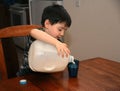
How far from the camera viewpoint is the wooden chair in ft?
4.23

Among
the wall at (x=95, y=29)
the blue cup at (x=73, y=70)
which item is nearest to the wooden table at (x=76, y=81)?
the blue cup at (x=73, y=70)

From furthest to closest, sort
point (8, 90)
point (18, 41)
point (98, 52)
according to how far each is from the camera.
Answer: point (18, 41) → point (98, 52) → point (8, 90)

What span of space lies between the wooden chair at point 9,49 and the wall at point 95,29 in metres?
0.98

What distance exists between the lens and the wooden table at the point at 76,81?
100 centimetres

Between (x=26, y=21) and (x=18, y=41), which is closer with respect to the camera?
(x=26, y=21)

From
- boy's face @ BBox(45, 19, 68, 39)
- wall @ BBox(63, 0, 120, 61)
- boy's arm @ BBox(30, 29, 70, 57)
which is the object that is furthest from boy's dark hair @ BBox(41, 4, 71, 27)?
wall @ BBox(63, 0, 120, 61)

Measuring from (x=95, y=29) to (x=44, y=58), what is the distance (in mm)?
1521

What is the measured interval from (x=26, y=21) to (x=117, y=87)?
116 inches

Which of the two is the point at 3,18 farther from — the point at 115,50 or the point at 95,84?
the point at 95,84

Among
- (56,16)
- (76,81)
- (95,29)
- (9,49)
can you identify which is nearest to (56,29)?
(56,16)

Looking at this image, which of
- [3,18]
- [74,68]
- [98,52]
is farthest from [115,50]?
[3,18]

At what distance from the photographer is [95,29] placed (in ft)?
7.96

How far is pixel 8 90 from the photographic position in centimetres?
97

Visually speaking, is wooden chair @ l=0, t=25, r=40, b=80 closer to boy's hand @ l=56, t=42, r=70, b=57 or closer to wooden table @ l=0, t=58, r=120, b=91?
wooden table @ l=0, t=58, r=120, b=91
